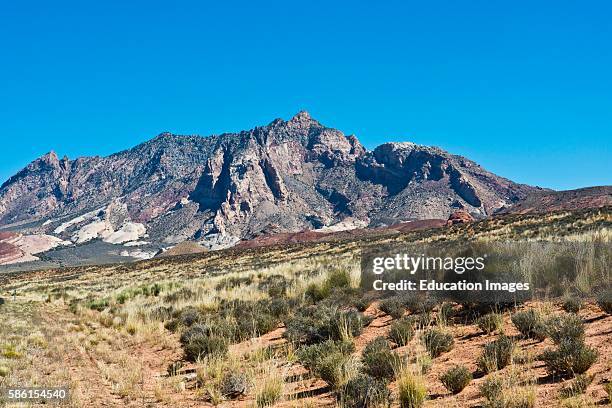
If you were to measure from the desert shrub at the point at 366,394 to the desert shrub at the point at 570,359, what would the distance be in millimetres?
2016

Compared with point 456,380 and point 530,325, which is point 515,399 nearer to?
point 456,380

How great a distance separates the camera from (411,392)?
19.0 feet

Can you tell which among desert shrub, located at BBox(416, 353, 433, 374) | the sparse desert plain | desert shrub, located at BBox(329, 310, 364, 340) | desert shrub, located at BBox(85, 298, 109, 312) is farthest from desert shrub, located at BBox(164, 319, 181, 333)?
desert shrub, located at BBox(416, 353, 433, 374)

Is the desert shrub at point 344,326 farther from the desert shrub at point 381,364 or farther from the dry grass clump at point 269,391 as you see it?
the dry grass clump at point 269,391

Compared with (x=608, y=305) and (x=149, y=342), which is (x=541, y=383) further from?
(x=149, y=342)

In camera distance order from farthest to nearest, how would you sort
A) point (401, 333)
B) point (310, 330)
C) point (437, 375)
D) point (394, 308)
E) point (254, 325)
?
point (254, 325) < point (394, 308) < point (310, 330) < point (401, 333) < point (437, 375)

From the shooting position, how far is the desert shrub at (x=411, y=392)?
18.7ft

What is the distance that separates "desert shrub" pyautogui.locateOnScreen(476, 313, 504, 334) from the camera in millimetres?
8320

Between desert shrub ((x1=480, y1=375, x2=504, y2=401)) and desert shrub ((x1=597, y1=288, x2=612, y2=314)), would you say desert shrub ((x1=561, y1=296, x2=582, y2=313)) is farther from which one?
desert shrub ((x1=480, y1=375, x2=504, y2=401))

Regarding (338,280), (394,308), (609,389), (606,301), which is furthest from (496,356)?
(338,280)

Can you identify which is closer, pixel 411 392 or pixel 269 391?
pixel 411 392

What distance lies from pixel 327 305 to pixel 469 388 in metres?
6.77

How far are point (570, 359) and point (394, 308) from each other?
507 cm

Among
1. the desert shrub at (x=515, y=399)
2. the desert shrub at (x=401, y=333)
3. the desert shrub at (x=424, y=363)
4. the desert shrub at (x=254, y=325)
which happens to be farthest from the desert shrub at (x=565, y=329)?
the desert shrub at (x=254, y=325)
